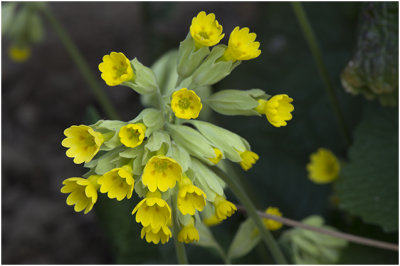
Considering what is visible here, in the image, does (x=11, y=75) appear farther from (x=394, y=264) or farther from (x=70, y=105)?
(x=394, y=264)

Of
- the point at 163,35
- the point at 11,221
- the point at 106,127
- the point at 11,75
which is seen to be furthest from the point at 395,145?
the point at 11,75

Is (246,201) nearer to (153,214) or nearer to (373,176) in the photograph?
(153,214)

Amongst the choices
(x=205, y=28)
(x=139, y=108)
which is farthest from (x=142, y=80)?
(x=139, y=108)

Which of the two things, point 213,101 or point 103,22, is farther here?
point 103,22

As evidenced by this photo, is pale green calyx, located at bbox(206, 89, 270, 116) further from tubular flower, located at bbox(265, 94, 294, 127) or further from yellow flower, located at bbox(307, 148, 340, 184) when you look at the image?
yellow flower, located at bbox(307, 148, 340, 184)

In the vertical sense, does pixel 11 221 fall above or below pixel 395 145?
above

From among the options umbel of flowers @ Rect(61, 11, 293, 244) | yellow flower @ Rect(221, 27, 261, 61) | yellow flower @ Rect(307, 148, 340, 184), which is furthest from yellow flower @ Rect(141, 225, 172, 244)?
yellow flower @ Rect(307, 148, 340, 184)

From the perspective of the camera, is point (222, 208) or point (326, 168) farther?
point (326, 168)

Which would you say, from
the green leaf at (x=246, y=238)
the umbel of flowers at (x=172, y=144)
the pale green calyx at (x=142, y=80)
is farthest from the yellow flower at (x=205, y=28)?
the green leaf at (x=246, y=238)
